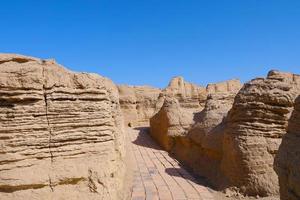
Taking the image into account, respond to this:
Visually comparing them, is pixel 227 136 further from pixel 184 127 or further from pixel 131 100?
pixel 131 100

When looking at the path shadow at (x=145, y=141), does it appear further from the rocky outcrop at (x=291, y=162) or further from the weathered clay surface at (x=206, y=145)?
the rocky outcrop at (x=291, y=162)

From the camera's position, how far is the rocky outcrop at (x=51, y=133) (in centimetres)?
424

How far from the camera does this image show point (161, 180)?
22.7ft

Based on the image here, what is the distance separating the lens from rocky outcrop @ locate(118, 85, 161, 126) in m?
16.0

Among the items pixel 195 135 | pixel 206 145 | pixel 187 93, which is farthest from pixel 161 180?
pixel 187 93

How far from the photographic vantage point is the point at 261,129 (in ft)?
21.9

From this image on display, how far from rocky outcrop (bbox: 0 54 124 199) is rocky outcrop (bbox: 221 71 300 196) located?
282 cm

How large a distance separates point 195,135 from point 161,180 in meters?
2.43

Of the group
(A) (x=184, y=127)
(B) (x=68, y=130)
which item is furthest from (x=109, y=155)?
(A) (x=184, y=127)

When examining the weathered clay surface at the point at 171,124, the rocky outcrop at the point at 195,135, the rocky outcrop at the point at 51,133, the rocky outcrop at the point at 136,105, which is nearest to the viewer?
the rocky outcrop at the point at 51,133

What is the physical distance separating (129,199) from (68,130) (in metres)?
1.81

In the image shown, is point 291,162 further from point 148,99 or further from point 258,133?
point 148,99

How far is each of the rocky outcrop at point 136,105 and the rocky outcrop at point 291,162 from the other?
1149cm

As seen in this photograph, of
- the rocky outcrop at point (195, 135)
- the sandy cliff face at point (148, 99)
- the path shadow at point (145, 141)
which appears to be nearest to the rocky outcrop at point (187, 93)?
the sandy cliff face at point (148, 99)
